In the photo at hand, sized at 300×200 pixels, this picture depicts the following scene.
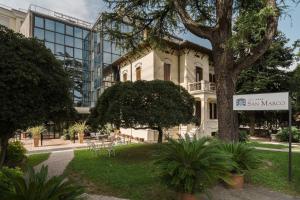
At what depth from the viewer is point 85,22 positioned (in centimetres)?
3569

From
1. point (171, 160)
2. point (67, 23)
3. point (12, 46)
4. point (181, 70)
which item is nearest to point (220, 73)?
point (171, 160)

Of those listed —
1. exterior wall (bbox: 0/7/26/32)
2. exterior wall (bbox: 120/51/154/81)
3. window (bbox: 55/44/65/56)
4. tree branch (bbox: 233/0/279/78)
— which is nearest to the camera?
tree branch (bbox: 233/0/279/78)

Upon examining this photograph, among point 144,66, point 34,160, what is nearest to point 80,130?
point 144,66

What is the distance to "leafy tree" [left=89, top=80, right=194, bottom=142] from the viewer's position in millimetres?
10906

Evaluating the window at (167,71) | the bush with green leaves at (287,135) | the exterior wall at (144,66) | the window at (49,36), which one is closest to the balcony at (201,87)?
the window at (167,71)

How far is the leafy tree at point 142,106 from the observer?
10.9m

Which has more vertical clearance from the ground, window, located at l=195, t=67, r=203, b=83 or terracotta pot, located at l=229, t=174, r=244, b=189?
window, located at l=195, t=67, r=203, b=83

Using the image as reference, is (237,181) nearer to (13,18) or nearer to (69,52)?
(69,52)

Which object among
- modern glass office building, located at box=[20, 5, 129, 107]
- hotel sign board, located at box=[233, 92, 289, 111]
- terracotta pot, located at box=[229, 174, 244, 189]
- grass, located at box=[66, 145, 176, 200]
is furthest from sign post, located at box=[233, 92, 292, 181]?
modern glass office building, located at box=[20, 5, 129, 107]

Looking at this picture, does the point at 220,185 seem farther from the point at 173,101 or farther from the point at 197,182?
the point at 173,101

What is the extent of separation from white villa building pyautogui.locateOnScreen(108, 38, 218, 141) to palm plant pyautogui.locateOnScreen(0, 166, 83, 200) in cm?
1908

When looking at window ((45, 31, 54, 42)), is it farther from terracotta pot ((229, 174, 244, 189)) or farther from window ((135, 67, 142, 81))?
terracotta pot ((229, 174, 244, 189))

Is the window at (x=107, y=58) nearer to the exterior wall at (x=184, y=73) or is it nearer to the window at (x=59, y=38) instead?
the window at (x=59, y=38)

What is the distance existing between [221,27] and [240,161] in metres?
4.83
